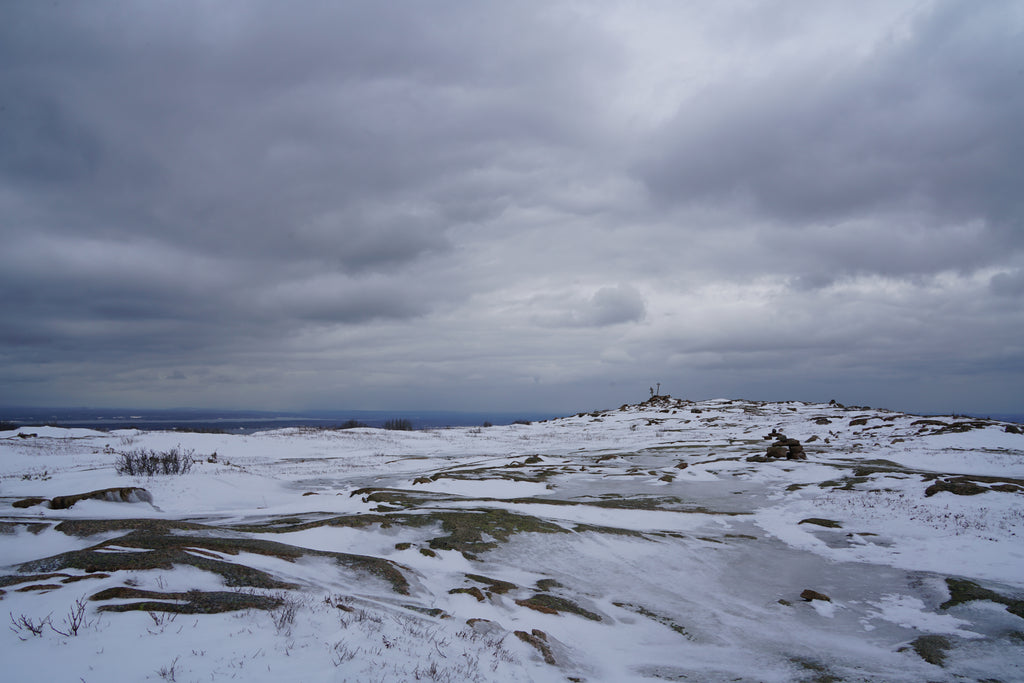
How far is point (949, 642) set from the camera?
10.4 meters

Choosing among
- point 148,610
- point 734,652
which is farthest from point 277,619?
point 734,652

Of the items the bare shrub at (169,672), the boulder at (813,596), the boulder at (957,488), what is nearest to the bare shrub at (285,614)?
the bare shrub at (169,672)

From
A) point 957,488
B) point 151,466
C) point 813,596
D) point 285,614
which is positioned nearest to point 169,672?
point 285,614

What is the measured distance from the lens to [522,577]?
43.6 feet

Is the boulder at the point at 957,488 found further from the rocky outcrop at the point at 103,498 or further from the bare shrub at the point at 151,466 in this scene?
the bare shrub at the point at 151,466

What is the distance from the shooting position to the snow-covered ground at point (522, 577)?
7.20m

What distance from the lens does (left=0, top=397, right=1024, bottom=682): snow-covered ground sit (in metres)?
7.20

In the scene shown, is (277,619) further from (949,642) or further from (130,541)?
(949,642)

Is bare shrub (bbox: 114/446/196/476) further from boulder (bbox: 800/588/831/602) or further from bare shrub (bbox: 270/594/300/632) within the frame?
boulder (bbox: 800/588/831/602)

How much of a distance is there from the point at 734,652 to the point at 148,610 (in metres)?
10.2

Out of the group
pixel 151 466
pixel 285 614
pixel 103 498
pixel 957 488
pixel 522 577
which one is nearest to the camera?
pixel 285 614

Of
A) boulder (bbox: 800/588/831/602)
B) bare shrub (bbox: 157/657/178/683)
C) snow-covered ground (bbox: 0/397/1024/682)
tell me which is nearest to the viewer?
bare shrub (bbox: 157/657/178/683)

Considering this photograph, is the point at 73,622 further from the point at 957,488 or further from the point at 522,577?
the point at 957,488

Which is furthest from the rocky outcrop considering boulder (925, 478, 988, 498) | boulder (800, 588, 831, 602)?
boulder (925, 478, 988, 498)
